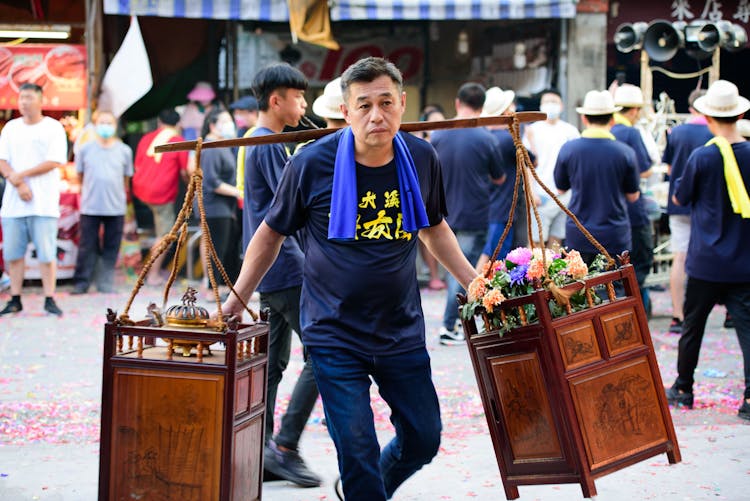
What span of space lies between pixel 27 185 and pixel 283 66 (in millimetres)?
5834

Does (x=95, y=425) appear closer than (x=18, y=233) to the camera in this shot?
Yes

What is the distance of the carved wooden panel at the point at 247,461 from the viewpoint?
13.2 feet

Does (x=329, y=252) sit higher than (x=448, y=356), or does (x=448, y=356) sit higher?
(x=329, y=252)

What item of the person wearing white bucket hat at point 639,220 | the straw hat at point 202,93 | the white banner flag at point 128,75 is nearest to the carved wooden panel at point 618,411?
the person wearing white bucket hat at point 639,220

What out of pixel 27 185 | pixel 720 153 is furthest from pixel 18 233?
pixel 720 153

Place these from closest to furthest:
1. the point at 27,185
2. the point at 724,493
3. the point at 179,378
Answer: the point at 179,378
the point at 724,493
the point at 27,185

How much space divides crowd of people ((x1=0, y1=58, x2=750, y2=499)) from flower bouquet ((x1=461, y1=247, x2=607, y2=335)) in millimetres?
205

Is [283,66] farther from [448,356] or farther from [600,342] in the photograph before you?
[448,356]

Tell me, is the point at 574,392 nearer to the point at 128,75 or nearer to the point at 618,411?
the point at 618,411

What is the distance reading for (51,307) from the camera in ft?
35.5

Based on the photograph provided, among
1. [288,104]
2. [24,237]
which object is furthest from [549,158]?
[288,104]

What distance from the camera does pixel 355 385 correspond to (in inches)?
162

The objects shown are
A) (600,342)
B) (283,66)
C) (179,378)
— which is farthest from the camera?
(283,66)

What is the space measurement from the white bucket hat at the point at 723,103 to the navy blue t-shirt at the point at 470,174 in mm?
2824
